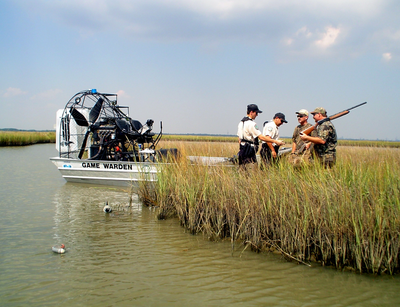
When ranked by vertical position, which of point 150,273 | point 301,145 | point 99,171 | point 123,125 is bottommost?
point 150,273

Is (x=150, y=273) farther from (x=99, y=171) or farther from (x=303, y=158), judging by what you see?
(x=99, y=171)

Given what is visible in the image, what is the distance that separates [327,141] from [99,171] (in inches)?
283

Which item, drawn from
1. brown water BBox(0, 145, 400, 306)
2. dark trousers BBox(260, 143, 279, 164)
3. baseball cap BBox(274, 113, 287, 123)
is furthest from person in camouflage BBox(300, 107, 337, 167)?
brown water BBox(0, 145, 400, 306)

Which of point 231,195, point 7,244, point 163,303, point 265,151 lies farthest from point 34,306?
point 265,151

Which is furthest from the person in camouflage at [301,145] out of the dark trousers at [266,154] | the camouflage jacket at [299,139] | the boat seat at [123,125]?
the boat seat at [123,125]

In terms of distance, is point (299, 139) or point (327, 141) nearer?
point (327, 141)

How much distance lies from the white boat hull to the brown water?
11.8ft

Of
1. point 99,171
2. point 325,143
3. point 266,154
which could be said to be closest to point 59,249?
point 266,154

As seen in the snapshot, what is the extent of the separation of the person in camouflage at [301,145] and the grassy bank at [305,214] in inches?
35.3

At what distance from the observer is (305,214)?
14.3ft

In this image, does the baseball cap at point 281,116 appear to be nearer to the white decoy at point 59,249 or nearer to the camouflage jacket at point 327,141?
the camouflage jacket at point 327,141

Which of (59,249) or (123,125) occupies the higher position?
(123,125)

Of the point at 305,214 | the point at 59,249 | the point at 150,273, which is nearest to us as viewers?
the point at 150,273

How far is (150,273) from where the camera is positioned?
422 centimetres
